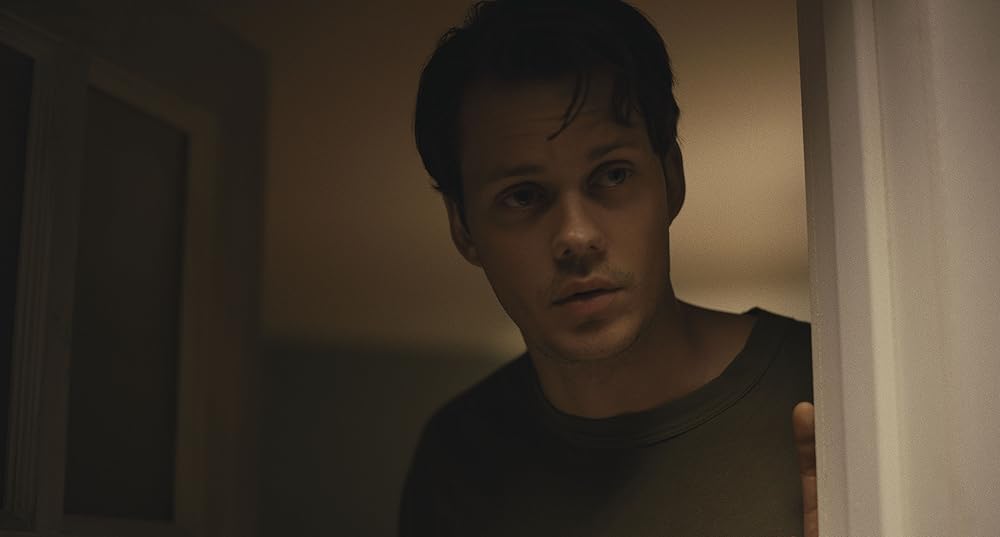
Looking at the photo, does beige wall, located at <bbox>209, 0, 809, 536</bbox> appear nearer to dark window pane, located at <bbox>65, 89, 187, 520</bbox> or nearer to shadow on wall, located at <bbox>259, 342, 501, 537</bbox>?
shadow on wall, located at <bbox>259, 342, 501, 537</bbox>

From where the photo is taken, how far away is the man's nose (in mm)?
1135

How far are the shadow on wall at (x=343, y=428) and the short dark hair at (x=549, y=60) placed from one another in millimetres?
700

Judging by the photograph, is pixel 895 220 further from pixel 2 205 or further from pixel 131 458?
pixel 131 458

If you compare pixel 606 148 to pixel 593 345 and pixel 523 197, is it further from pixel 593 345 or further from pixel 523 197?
pixel 593 345

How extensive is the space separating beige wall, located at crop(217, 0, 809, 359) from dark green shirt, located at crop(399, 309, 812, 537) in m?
0.22

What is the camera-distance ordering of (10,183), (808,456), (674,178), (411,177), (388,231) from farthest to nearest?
(388,231)
(411,177)
(674,178)
(10,183)
(808,456)

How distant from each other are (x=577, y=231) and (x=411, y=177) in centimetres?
67

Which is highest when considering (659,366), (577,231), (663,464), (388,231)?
(388,231)

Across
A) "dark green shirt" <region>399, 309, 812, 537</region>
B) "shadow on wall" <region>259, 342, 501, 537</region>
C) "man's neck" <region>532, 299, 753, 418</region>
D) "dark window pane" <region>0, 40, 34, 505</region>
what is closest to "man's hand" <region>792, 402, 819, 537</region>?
"dark green shirt" <region>399, 309, 812, 537</region>

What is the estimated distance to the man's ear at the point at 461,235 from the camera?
1316 mm

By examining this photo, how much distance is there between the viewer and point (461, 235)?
4.37ft

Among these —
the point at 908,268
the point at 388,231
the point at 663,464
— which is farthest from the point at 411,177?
the point at 908,268

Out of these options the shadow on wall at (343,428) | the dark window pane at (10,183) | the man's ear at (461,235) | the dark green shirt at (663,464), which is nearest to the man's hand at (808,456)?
the dark green shirt at (663,464)

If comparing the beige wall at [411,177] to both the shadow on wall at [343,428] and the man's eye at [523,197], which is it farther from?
the man's eye at [523,197]
